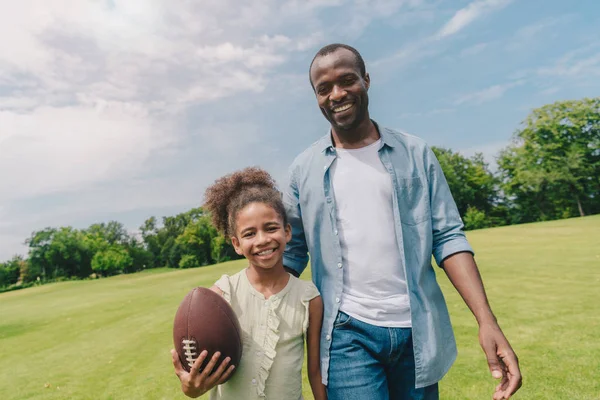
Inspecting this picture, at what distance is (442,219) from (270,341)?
1.24 metres

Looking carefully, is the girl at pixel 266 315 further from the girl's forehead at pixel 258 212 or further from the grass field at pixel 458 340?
the grass field at pixel 458 340

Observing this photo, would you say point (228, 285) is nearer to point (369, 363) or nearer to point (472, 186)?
point (369, 363)

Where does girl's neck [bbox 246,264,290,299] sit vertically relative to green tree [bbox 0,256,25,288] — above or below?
below

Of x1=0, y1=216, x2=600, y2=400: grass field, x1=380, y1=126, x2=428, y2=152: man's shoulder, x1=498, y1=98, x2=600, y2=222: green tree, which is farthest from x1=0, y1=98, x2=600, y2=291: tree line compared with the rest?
x1=380, y1=126, x2=428, y2=152: man's shoulder

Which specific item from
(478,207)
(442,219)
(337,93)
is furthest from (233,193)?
(478,207)

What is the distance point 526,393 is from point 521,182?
48.9m

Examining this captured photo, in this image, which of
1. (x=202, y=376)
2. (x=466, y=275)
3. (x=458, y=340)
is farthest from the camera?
(x=458, y=340)

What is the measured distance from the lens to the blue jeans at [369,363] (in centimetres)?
251

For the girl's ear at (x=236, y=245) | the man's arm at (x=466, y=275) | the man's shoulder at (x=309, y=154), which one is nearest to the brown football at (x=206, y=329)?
the girl's ear at (x=236, y=245)

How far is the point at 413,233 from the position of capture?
269 cm

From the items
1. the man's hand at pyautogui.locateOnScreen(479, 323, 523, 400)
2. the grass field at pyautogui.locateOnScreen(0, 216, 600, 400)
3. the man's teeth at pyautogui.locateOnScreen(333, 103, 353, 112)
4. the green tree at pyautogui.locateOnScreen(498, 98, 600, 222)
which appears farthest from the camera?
the green tree at pyautogui.locateOnScreen(498, 98, 600, 222)

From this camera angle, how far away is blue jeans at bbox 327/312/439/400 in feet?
8.23

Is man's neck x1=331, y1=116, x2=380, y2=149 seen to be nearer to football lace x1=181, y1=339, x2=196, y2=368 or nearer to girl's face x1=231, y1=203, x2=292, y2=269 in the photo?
girl's face x1=231, y1=203, x2=292, y2=269

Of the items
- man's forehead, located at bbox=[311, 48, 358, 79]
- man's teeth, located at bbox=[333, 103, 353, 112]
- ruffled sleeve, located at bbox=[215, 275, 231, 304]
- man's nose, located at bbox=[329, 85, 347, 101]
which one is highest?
→ man's forehead, located at bbox=[311, 48, 358, 79]
